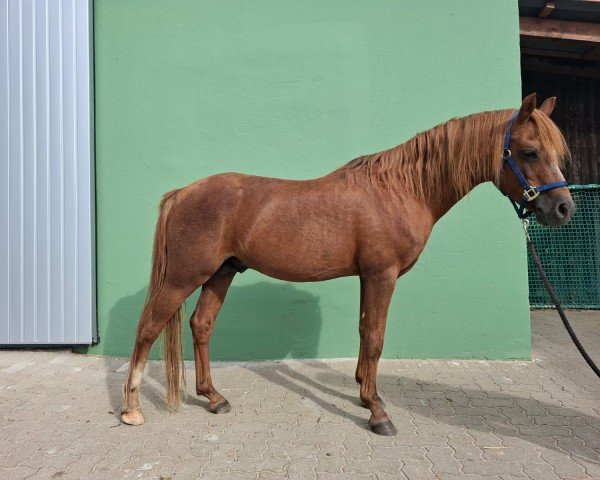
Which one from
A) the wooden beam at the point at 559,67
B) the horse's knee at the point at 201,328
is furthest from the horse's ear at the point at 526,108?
the wooden beam at the point at 559,67

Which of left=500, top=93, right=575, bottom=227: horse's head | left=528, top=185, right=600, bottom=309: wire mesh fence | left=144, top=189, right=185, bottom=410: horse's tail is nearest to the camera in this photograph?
left=500, top=93, right=575, bottom=227: horse's head

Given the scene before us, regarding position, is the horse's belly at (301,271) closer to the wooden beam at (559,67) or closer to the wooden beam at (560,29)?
the wooden beam at (560,29)

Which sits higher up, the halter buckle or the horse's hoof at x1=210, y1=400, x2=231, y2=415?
the halter buckle

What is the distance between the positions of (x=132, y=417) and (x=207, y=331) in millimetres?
704

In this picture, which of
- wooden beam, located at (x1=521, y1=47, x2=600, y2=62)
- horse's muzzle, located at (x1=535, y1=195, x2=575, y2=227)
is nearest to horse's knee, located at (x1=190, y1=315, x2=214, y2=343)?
horse's muzzle, located at (x1=535, y1=195, x2=575, y2=227)

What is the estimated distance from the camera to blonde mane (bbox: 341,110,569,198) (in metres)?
2.37

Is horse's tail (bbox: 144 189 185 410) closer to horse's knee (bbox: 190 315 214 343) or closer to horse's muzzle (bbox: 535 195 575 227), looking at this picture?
horse's knee (bbox: 190 315 214 343)

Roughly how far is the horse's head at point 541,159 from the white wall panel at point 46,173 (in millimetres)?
3682

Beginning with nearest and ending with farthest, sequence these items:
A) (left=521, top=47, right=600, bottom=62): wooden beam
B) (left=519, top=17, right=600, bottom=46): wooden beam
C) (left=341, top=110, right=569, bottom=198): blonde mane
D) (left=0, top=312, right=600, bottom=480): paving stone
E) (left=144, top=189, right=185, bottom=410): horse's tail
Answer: (left=0, top=312, right=600, bottom=480): paving stone < (left=341, top=110, right=569, bottom=198): blonde mane < (left=144, top=189, right=185, bottom=410): horse's tail < (left=519, top=17, right=600, bottom=46): wooden beam < (left=521, top=47, right=600, bottom=62): wooden beam

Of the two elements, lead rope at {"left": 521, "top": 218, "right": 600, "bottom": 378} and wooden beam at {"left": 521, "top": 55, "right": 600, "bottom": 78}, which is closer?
lead rope at {"left": 521, "top": 218, "right": 600, "bottom": 378}

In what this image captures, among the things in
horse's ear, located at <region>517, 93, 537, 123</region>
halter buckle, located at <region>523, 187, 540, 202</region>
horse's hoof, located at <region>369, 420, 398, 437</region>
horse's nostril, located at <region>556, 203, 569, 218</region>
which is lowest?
horse's hoof, located at <region>369, 420, 398, 437</region>

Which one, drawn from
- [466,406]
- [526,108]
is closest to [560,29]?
[526,108]

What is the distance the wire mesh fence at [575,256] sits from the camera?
6.11m

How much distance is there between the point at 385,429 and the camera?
2.44 m
